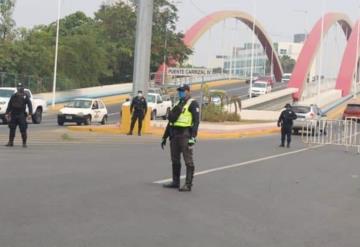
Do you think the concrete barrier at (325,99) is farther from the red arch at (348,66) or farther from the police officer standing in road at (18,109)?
the police officer standing in road at (18,109)

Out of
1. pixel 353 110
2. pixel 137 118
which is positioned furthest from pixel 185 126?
pixel 353 110

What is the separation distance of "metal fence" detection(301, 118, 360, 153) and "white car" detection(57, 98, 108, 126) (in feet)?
36.0

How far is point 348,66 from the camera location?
84.2 meters

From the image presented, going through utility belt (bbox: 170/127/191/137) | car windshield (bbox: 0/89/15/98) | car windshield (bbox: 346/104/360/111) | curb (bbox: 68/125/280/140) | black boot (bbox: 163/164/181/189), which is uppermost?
car windshield (bbox: 346/104/360/111)

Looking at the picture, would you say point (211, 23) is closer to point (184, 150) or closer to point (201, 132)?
point (201, 132)

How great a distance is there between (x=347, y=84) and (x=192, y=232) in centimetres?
7692

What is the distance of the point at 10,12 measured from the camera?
5831cm

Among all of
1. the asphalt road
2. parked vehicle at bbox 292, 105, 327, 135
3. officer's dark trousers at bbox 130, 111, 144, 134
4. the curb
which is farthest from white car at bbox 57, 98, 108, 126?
the asphalt road

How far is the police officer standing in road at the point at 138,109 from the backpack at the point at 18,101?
7.95 m

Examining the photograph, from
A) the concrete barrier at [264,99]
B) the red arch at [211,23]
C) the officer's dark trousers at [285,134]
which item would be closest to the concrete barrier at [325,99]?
the concrete barrier at [264,99]

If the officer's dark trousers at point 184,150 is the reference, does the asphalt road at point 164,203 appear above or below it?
below

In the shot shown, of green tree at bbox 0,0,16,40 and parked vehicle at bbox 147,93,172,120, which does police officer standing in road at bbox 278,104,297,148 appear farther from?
green tree at bbox 0,0,16,40

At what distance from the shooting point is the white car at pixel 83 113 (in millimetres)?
34719

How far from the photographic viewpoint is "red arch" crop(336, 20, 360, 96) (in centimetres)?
8244
